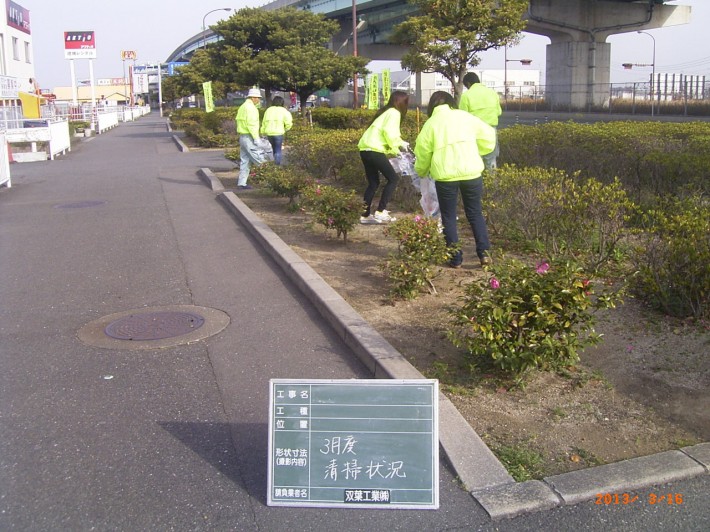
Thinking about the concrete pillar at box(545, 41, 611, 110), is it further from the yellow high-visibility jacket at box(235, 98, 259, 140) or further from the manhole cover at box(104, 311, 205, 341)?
the manhole cover at box(104, 311, 205, 341)

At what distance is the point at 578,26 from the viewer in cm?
3909

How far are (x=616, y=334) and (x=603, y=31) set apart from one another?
39.6 m

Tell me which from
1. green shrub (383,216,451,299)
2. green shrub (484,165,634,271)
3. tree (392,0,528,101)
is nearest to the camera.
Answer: green shrub (383,216,451,299)

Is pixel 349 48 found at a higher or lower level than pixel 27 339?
higher

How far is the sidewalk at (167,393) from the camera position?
3309 millimetres

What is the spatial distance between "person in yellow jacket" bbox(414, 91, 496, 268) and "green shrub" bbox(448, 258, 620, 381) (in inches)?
89.2

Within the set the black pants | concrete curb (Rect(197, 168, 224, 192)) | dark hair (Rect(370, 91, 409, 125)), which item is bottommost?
concrete curb (Rect(197, 168, 224, 192))

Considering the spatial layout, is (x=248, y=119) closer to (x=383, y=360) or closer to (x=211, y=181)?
(x=211, y=181)

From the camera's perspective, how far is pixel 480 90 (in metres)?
9.39

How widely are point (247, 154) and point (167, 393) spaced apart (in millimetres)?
9363

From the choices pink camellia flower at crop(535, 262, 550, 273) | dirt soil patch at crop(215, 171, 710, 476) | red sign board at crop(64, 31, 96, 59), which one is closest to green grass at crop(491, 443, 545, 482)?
dirt soil patch at crop(215, 171, 710, 476)

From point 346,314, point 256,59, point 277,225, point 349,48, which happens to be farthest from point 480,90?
point 349,48

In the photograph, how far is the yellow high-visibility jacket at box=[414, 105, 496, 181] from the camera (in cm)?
654

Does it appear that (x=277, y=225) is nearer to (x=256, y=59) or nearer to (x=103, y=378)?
(x=103, y=378)
